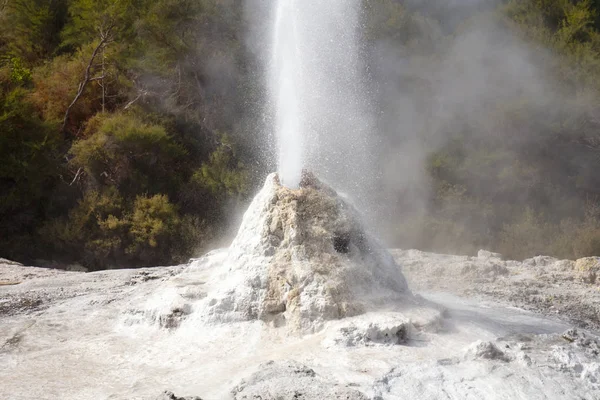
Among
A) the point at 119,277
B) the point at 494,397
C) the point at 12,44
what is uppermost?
the point at 12,44

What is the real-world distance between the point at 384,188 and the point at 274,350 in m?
8.45

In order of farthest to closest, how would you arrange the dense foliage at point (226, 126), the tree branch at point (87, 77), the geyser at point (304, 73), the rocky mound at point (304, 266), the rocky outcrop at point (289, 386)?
1. the tree branch at point (87, 77)
2. the dense foliage at point (226, 126)
3. the geyser at point (304, 73)
4. the rocky mound at point (304, 266)
5. the rocky outcrop at point (289, 386)

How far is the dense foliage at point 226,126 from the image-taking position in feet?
31.2

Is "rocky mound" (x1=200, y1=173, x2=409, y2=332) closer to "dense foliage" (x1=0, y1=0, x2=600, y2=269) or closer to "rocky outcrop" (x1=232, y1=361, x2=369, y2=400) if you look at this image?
"rocky outcrop" (x1=232, y1=361, x2=369, y2=400)

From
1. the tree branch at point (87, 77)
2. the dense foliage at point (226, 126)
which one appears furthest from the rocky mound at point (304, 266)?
the tree branch at point (87, 77)

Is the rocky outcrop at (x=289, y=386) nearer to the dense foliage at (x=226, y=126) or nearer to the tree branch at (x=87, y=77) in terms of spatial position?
the dense foliage at (x=226, y=126)

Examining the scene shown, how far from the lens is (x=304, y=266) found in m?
3.71

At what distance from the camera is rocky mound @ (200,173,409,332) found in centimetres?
354

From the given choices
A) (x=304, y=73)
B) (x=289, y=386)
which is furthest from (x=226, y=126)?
(x=289, y=386)

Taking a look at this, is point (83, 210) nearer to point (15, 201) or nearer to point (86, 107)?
point (15, 201)

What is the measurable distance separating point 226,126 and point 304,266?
8.14 meters

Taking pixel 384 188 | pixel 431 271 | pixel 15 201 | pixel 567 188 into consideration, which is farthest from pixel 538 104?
pixel 15 201

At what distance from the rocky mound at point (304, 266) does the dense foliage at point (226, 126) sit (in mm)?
5600

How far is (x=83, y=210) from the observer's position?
30.8ft
